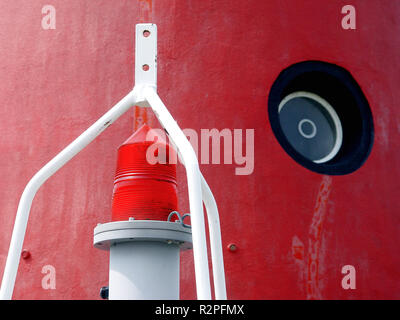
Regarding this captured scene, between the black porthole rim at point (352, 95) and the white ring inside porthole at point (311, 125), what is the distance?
0.39 feet

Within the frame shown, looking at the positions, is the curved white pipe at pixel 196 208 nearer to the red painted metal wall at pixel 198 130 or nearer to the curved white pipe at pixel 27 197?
the curved white pipe at pixel 27 197

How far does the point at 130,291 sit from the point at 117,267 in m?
0.12

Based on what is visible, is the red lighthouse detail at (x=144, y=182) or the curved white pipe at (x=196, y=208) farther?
the red lighthouse detail at (x=144, y=182)

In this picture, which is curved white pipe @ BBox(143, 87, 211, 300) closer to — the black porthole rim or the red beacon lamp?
the red beacon lamp

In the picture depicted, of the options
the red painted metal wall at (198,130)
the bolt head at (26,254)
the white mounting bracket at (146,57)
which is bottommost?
the white mounting bracket at (146,57)

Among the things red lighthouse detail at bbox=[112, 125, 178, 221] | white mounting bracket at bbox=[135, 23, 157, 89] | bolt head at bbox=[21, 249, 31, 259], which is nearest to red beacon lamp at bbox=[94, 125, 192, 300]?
red lighthouse detail at bbox=[112, 125, 178, 221]

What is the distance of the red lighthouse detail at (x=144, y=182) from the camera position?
2.37 m

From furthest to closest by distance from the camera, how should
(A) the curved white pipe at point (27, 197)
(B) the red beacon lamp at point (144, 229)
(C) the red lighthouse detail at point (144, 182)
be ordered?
(C) the red lighthouse detail at point (144, 182) < (B) the red beacon lamp at point (144, 229) < (A) the curved white pipe at point (27, 197)

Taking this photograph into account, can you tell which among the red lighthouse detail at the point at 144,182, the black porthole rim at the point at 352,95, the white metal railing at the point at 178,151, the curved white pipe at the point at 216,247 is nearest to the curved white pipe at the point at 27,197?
the white metal railing at the point at 178,151

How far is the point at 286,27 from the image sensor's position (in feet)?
17.7

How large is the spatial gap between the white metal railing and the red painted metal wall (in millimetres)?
2407

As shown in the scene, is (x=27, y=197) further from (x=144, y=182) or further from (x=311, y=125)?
(x=311, y=125)

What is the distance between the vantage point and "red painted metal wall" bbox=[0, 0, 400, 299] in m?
4.81

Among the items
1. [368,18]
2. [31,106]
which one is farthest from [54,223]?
[368,18]
